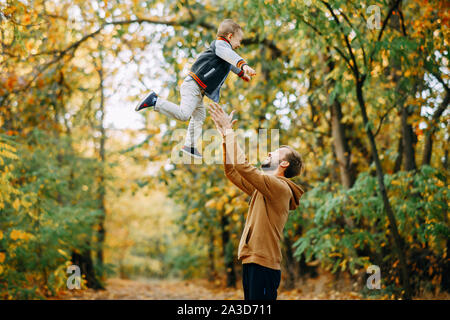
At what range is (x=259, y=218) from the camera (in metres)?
2.36

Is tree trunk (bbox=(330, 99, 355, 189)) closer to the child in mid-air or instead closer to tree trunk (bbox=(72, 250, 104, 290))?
the child in mid-air

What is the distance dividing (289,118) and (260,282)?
481 centimetres

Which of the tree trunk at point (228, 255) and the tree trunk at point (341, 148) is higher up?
the tree trunk at point (341, 148)

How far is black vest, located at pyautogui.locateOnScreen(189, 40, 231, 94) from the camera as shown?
2.37 m

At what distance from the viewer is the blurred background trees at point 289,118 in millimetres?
4605

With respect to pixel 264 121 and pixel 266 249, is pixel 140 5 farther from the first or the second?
pixel 266 249

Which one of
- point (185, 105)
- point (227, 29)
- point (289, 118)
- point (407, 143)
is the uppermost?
point (289, 118)

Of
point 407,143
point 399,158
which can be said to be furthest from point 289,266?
point 407,143

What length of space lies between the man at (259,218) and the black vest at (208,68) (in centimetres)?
22

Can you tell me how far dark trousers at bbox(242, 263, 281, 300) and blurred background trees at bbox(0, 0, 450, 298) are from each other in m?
2.11
